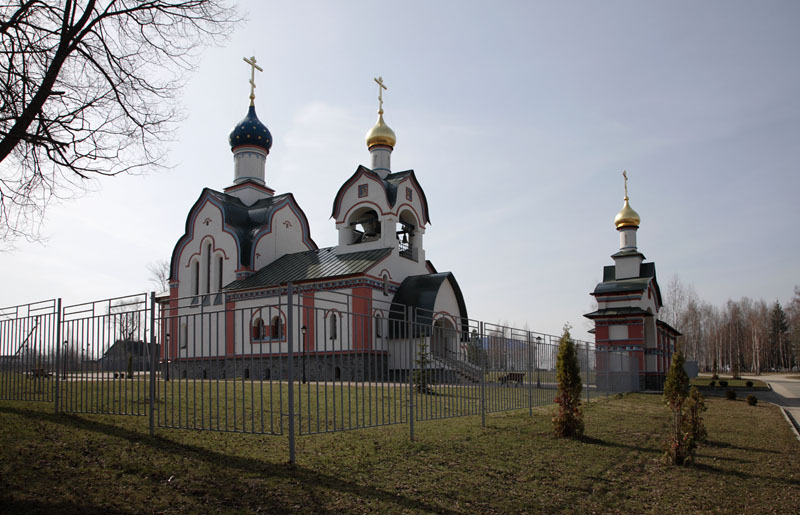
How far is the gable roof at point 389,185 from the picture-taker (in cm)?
2447

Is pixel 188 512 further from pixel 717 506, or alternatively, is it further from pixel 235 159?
pixel 235 159

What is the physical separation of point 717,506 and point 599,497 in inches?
42.5

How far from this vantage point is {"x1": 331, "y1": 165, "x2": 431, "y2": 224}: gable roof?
963 inches

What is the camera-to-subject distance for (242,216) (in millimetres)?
27016

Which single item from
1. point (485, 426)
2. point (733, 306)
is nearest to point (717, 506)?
point (485, 426)

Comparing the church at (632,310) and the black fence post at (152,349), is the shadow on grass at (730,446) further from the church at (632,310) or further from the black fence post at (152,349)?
the church at (632,310)

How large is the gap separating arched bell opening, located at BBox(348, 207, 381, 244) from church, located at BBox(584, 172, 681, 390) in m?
10.3

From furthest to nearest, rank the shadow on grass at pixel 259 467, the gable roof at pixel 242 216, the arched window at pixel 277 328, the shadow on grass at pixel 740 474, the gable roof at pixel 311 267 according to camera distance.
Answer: the gable roof at pixel 242 216, the gable roof at pixel 311 267, the arched window at pixel 277 328, the shadow on grass at pixel 740 474, the shadow on grass at pixel 259 467

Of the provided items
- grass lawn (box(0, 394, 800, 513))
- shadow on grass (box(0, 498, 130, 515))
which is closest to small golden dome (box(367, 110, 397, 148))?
grass lawn (box(0, 394, 800, 513))

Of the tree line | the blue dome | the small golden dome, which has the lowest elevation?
the tree line

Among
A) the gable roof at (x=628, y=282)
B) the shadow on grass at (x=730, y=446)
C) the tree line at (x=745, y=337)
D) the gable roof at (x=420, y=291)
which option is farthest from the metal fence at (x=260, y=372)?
the tree line at (x=745, y=337)

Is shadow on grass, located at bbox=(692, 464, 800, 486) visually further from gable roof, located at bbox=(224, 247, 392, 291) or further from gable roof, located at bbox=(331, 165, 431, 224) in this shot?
→ gable roof, located at bbox=(331, 165, 431, 224)

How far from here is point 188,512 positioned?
4.41m

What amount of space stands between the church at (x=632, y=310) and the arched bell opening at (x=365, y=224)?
33.9 feet
